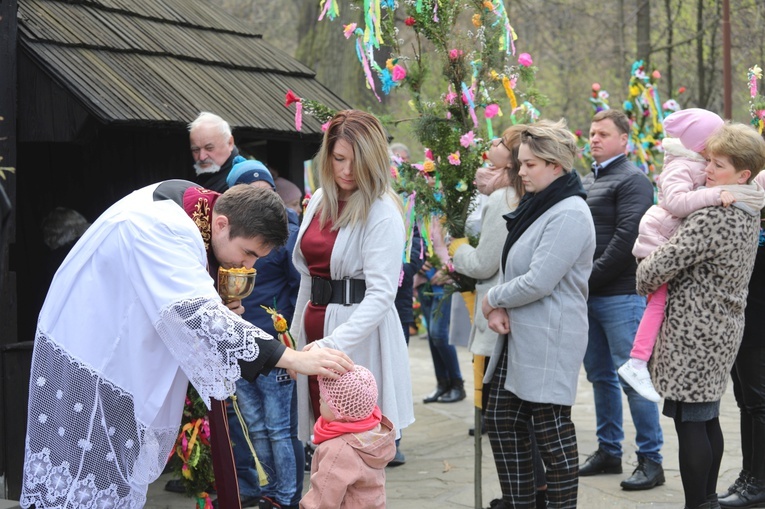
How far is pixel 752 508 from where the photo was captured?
509cm

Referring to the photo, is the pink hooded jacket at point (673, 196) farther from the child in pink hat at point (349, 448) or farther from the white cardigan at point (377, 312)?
the child in pink hat at point (349, 448)

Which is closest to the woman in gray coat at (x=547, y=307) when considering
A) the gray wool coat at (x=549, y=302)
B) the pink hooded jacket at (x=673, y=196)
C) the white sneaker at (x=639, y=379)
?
the gray wool coat at (x=549, y=302)

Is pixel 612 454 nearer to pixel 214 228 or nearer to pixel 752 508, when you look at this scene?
pixel 752 508

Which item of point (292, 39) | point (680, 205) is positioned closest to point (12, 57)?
point (680, 205)

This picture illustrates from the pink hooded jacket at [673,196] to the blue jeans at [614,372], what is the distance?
916 millimetres

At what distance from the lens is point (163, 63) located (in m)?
6.11

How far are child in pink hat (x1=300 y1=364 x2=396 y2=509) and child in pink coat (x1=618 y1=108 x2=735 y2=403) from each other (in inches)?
63.8

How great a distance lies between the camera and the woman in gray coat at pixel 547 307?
4410mm

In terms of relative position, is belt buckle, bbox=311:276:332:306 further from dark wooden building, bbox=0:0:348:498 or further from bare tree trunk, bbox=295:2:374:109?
bare tree trunk, bbox=295:2:374:109

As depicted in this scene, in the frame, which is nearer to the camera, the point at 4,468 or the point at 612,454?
the point at 4,468

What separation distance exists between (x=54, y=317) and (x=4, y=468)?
85.5 inches

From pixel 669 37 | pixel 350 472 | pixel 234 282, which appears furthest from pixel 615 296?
pixel 669 37

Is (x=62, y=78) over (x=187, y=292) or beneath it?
over

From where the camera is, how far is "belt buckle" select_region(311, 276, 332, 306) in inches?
170
